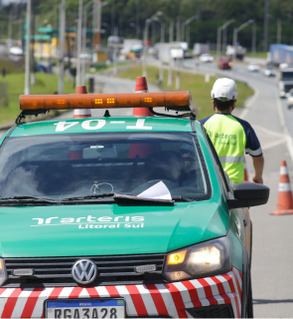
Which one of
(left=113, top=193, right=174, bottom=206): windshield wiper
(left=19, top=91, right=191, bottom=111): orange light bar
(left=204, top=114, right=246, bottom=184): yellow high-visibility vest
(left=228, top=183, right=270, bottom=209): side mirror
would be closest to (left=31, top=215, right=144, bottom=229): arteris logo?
(left=113, top=193, right=174, bottom=206): windshield wiper

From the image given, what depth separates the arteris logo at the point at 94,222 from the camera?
15.6ft

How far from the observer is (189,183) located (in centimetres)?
557

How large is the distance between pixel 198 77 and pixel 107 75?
99.2 ft

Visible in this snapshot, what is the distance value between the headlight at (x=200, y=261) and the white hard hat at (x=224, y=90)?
286 cm

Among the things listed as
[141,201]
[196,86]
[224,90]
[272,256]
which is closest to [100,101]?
[141,201]

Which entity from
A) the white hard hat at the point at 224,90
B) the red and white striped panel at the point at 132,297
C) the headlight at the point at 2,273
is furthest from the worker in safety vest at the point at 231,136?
the headlight at the point at 2,273

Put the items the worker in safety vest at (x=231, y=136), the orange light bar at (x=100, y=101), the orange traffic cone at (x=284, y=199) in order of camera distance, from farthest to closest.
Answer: the orange traffic cone at (x=284, y=199), the worker in safety vest at (x=231, y=136), the orange light bar at (x=100, y=101)

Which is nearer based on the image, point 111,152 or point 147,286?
point 147,286

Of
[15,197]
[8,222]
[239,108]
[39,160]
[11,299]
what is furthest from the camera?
[239,108]

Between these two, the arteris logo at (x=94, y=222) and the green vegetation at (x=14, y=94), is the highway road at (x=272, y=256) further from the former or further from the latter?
the green vegetation at (x=14, y=94)

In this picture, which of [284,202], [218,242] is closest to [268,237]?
[284,202]

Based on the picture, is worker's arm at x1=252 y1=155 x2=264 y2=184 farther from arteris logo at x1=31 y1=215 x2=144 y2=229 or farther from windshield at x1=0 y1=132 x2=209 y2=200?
arteris logo at x1=31 y1=215 x2=144 y2=229

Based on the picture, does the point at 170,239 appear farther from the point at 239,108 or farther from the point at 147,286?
the point at 239,108

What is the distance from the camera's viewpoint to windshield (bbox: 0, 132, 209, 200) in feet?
18.1
